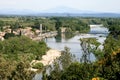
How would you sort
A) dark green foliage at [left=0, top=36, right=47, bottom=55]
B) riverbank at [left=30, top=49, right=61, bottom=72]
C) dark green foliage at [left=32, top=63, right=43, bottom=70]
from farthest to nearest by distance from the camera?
1. dark green foliage at [left=0, top=36, right=47, bottom=55]
2. riverbank at [left=30, top=49, right=61, bottom=72]
3. dark green foliage at [left=32, top=63, right=43, bottom=70]

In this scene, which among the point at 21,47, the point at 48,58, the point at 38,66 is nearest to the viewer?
the point at 38,66

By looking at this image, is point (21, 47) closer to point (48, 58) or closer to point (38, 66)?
point (48, 58)

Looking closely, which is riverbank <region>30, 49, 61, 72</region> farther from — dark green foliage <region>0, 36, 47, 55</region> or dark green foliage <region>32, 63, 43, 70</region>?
dark green foliage <region>0, 36, 47, 55</region>

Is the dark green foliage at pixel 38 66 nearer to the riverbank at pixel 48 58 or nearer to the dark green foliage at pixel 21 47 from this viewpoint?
the riverbank at pixel 48 58

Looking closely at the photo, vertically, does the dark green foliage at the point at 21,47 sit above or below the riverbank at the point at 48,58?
above

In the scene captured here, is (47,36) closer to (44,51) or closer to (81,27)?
(81,27)

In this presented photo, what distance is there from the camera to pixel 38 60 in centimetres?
3378

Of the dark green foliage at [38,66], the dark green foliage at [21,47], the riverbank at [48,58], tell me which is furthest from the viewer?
the dark green foliage at [21,47]

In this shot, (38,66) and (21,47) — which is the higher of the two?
(21,47)

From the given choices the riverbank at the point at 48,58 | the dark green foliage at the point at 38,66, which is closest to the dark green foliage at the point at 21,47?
the riverbank at the point at 48,58

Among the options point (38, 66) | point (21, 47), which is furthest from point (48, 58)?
point (38, 66)

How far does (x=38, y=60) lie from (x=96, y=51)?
32.9 ft

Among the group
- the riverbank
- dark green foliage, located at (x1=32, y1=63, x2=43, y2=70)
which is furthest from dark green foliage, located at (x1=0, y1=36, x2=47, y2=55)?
dark green foliage, located at (x1=32, y1=63, x2=43, y2=70)

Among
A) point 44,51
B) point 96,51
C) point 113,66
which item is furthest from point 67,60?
point 44,51
